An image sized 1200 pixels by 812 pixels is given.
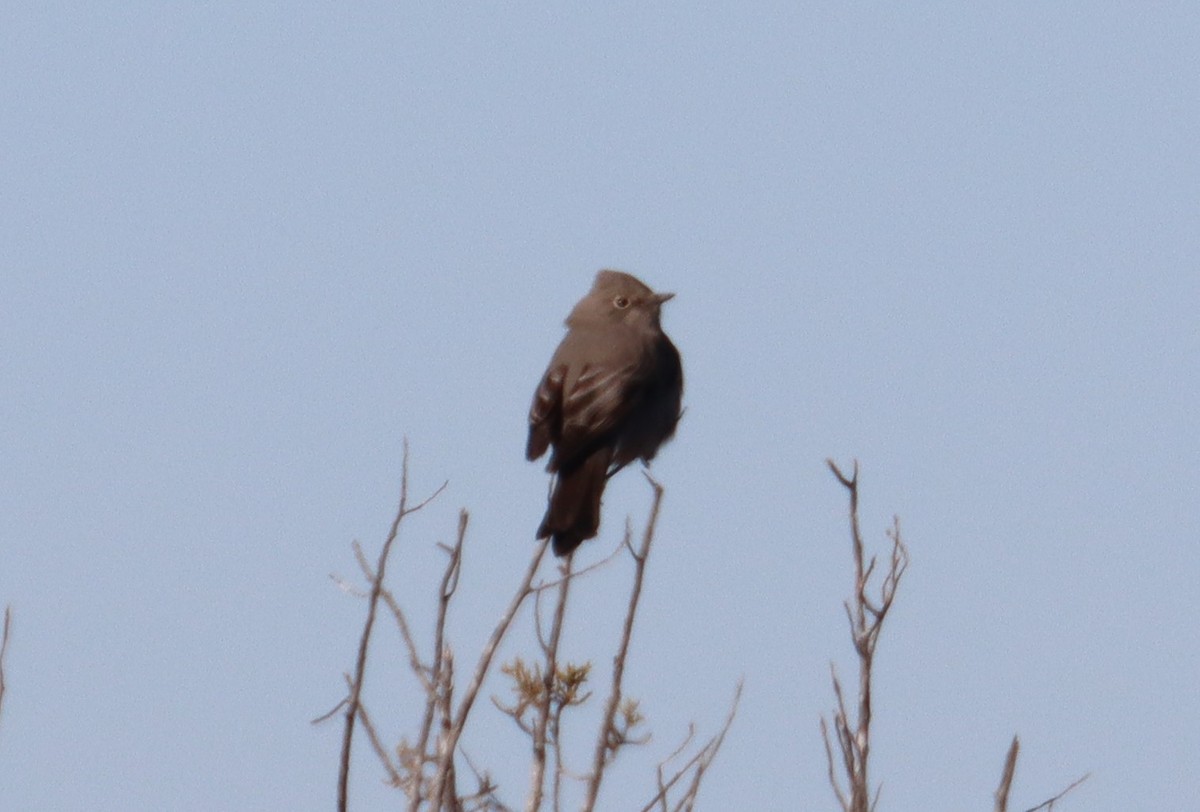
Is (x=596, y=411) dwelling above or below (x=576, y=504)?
above

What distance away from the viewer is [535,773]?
271 inches

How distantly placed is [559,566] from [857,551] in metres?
2.39

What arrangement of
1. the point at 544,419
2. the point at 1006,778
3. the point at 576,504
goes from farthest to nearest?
the point at 544,419, the point at 576,504, the point at 1006,778

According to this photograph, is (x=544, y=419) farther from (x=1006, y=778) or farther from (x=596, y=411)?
(x=1006, y=778)

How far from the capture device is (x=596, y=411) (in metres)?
10.8

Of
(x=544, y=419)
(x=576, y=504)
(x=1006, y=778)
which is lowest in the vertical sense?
(x=1006, y=778)

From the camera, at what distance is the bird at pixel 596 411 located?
10.4 meters

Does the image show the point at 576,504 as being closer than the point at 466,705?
No

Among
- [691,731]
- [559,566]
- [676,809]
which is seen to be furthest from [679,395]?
[676,809]

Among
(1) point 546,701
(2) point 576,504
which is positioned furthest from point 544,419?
(1) point 546,701

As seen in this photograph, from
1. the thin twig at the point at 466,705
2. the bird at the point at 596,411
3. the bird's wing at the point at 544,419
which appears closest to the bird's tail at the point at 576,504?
the bird at the point at 596,411

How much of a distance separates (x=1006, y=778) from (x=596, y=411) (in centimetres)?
504

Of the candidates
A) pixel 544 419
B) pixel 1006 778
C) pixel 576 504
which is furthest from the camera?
pixel 544 419

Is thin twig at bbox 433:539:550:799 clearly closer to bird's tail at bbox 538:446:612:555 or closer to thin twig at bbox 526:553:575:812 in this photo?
thin twig at bbox 526:553:575:812
